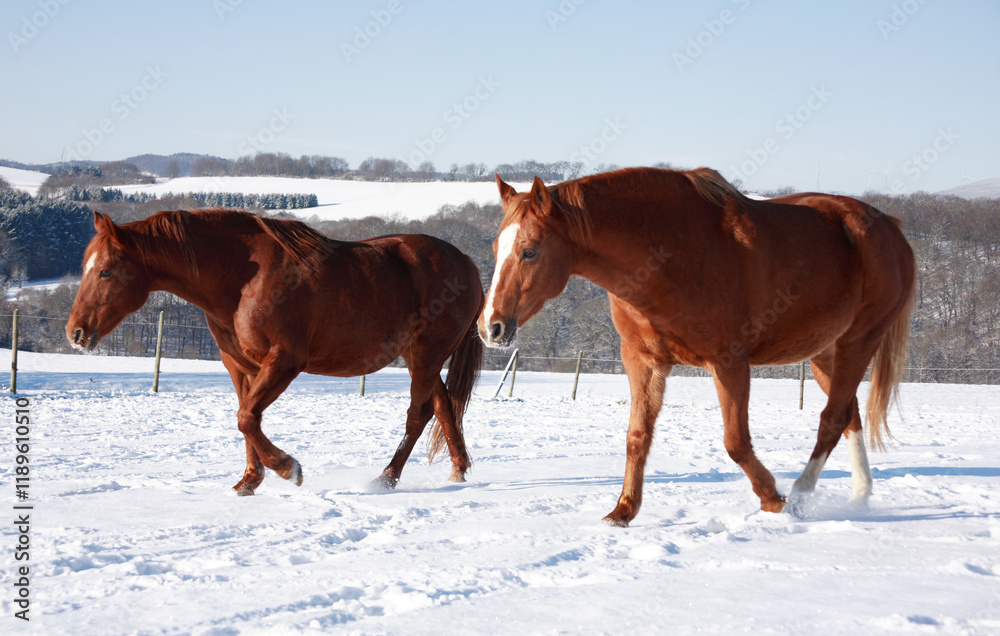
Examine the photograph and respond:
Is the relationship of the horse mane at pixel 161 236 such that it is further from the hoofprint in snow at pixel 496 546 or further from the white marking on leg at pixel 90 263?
the hoofprint in snow at pixel 496 546

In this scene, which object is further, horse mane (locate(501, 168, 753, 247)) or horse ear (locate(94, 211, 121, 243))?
horse ear (locate(94, 211, 121, 243))

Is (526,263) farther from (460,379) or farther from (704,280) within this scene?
(460,379)

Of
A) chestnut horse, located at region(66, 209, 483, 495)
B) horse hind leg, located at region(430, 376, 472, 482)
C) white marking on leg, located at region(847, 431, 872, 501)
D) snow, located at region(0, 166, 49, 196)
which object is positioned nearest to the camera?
white marking on leg, located at region(847, 431, 872, 501)

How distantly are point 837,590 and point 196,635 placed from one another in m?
2.13

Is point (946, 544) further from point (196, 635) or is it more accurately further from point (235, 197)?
point (235, 197)

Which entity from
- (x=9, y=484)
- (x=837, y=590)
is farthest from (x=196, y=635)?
(x=9, y=484)

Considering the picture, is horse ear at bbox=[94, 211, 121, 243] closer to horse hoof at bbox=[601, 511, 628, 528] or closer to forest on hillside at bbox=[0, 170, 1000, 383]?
horse hoof at bbox=[601, 511, 628, 528]

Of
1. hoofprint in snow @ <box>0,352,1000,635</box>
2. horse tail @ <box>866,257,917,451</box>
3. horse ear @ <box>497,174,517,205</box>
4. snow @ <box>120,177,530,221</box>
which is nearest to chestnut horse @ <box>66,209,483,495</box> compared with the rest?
hoofprint in snow @ <box>0,352,1000,635</box>

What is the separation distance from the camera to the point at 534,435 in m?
8.70

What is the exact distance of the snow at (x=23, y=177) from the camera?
65500 millimetres

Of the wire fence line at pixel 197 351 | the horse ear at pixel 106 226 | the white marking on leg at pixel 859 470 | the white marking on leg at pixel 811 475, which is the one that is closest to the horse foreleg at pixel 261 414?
the horse ear at pixel 106 226

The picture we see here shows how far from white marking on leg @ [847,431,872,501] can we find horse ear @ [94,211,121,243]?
4803 mm

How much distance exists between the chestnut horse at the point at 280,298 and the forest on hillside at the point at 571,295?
22.4 m

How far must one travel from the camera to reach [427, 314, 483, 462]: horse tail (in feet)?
19.2
